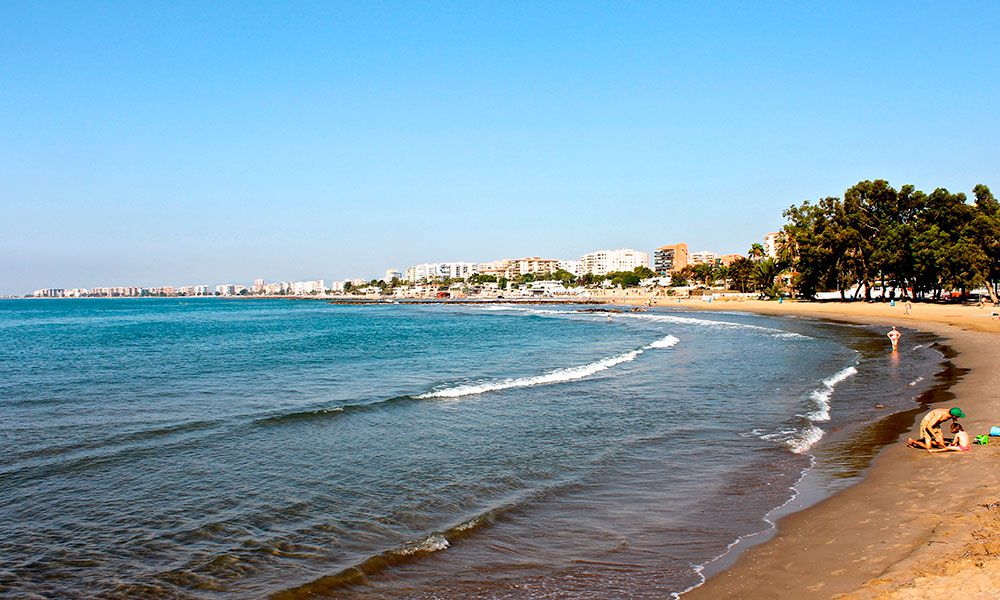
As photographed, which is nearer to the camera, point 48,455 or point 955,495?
point 955,495

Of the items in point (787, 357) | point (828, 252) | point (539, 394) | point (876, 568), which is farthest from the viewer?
point (828, 252)

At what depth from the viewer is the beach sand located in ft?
18.6

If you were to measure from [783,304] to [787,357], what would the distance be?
5848cm

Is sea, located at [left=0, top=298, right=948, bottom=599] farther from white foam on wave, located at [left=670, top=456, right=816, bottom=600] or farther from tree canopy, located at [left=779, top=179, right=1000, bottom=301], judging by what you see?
tree canopy, located at [left=779, top=179, right=1000, bottom=301]

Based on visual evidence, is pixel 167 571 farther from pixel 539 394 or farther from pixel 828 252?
pixel 828 252

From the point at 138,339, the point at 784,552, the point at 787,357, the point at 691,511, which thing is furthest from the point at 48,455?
the point at 138,339

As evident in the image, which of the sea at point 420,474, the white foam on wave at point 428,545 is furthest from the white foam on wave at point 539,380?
the white foam on wave at point 428,545

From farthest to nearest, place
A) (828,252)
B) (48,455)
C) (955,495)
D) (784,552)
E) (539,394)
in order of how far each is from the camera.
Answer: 1. (828,252)
2. (539,394)
3. (48,455)
4. (955,495)
5. (784,552)

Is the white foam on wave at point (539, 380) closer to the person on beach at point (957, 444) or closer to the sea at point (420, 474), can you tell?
the sea at point (420, 474)

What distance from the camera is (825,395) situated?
18203 millimetres

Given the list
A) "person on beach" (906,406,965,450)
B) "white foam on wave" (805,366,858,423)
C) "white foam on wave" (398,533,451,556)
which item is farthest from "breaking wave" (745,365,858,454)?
"white foam on wave" (398,533,451,556)

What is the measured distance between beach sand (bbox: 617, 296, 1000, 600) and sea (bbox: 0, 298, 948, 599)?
0.40 meters

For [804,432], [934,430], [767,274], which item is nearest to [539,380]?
[804,432]

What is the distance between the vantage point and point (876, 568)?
20.2 feet
